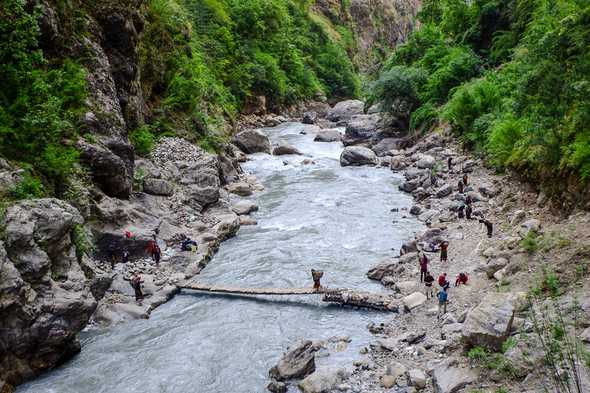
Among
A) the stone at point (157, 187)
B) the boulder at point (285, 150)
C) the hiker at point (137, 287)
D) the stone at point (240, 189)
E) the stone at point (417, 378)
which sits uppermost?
the boulder at point (285, 150)

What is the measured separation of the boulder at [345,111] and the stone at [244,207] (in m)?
32.8

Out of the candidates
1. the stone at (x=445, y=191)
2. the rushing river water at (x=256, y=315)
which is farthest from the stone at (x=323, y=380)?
the stone at (x=445, y=191)

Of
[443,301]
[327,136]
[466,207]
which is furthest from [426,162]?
[443,301]

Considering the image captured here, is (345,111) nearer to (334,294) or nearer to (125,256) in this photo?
(125,256)

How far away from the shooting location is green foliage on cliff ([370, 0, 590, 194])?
649 inches

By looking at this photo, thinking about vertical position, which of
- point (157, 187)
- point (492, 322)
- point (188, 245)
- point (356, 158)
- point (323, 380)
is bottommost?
point (323, 380)

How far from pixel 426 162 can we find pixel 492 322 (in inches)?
896

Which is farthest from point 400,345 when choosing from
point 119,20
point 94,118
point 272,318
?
point 119,20

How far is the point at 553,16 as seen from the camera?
23.9 m

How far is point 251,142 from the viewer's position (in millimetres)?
42438

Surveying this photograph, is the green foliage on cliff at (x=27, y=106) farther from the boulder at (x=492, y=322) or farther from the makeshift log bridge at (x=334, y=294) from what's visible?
the boulder at (x=492, y=322)

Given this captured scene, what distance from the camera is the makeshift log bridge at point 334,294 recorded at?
1733 cm

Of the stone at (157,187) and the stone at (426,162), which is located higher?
the stone at (157,187)

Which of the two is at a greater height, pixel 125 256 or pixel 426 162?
pixel 426 162
